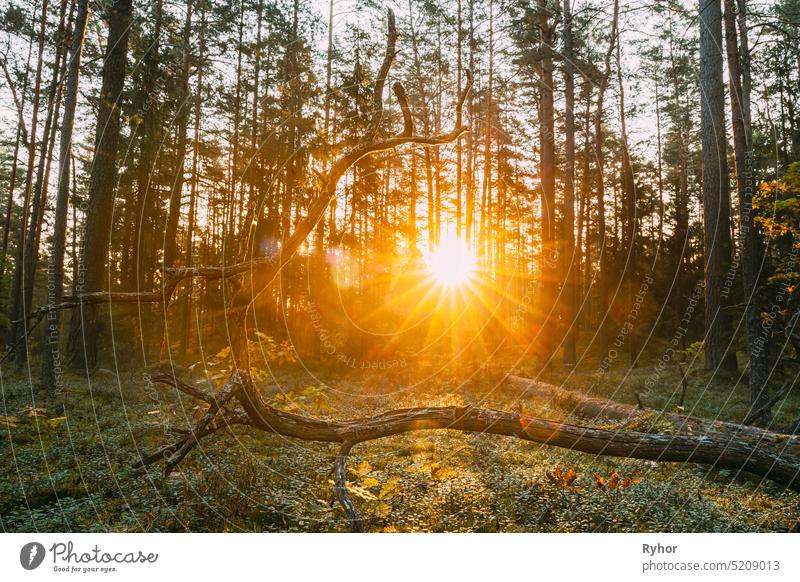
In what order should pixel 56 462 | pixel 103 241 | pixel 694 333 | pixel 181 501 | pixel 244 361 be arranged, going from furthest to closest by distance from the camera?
pixel 694 333 < pixel 103 241 < pixel 56 462 < pixel 181 501 < pixel 244 361

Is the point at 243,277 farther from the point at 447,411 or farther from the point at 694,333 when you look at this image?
the point at 694,333

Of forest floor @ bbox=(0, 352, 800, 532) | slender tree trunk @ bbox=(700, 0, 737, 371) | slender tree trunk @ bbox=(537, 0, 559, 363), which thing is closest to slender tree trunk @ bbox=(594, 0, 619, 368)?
slender tree trunk @ bbox=(537, 0, 559, 363)

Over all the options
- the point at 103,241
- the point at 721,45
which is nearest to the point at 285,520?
the point at 103,241

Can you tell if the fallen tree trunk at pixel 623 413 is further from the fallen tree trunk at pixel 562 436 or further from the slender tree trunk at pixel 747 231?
the slender tree trunk at pixel 747 231

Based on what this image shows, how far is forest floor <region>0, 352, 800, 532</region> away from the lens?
4309 millimetres

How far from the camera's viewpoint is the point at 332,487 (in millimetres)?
5055

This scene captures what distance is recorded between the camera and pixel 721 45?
871 centimetres

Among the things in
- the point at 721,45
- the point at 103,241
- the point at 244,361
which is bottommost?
the point at 244,361

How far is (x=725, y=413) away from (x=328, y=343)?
1481 cm
